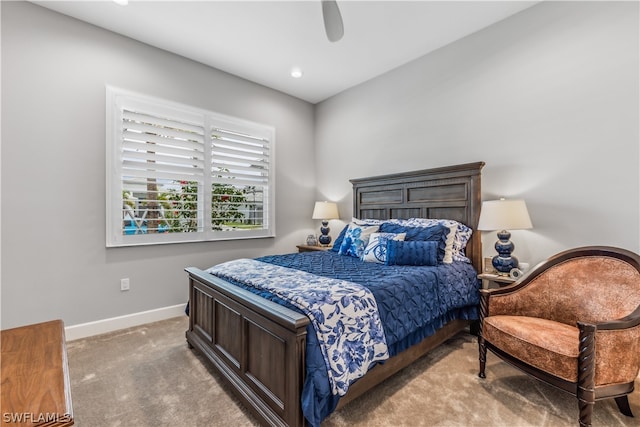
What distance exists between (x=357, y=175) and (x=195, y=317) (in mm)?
2821

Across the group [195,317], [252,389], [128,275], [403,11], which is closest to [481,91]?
[403,11]

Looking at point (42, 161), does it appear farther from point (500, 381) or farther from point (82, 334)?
point (500, 381)

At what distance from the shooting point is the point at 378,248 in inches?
112

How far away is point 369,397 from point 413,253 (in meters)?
1.21

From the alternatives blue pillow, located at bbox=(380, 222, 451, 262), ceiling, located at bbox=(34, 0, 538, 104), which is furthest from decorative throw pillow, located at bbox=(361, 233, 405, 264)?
ceiling, located at bbox=(34, 0, 538, 104)

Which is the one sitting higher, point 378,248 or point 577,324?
point 378,248

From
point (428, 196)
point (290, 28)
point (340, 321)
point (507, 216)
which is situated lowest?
point (340, 321)

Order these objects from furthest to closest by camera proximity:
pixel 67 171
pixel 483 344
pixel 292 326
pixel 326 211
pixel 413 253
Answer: pixel 326 211 → pixel 67 171 → pixel 413 253 → pixel 483 344 → pixel 292 326

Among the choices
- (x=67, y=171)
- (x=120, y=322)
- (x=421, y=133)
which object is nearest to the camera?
(x=67, y=171)

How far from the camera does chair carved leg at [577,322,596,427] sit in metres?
1.50

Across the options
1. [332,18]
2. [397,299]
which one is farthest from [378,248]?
[332,18]

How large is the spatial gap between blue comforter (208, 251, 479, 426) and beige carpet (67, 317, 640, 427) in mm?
290

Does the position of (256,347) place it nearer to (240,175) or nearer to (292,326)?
(292,326)

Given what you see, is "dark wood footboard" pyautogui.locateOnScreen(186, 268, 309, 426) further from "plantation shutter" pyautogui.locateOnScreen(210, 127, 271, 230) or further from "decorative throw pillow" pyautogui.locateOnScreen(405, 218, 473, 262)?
"decorative throw pillow" pyautogui.locateOnScreen(405, 218, 473, 262)
